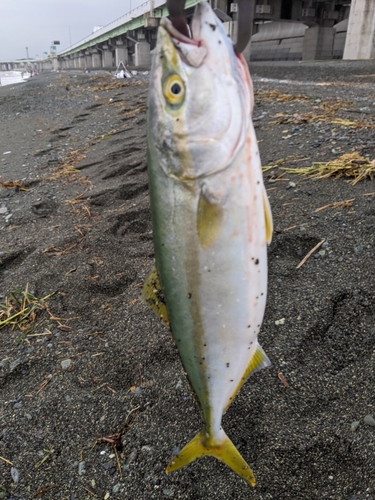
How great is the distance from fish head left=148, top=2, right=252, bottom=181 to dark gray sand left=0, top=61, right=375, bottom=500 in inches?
61.5

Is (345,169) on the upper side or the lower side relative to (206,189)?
lower

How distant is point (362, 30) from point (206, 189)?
26.0m

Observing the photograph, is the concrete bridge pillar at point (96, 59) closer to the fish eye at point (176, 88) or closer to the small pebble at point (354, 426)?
the fish eye at point (176, 88)

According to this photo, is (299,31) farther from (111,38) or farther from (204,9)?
(204,9)

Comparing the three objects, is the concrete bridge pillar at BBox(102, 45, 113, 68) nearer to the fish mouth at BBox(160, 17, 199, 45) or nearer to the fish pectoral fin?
the fish mouth at BBox(160, 17, 199, 45)

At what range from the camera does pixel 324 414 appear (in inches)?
82.7

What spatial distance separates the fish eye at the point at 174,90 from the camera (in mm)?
1277

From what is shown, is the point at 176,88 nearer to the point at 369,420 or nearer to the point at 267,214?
the point at 267,214

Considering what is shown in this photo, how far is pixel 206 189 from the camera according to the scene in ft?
4.29

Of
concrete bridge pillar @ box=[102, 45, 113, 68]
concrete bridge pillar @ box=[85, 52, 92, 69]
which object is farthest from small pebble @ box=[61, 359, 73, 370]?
concrete bridge pillar @ box=[85, 52, 92, 69]

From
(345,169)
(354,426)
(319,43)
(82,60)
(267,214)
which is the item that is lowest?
(354,426)

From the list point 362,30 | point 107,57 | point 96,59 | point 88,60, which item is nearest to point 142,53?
point 107,57

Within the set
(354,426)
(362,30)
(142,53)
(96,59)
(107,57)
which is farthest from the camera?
(96,59)

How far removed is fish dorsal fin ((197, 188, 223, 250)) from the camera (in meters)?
1.31
